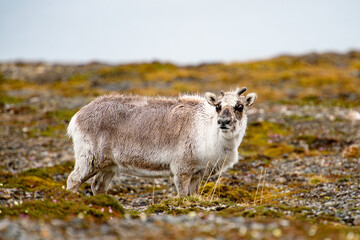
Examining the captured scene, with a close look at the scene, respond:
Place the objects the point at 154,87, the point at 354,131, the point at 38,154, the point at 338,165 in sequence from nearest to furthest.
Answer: the point at 338,165 → the point at 38,154 → the point at 354,131 → the point at 154,87

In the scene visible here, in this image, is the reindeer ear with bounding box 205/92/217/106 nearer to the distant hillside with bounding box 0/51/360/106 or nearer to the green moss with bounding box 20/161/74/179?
the green moss with bounding box 20/161/74/179

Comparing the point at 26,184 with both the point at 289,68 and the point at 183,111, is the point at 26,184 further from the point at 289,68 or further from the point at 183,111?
the point at 289,68

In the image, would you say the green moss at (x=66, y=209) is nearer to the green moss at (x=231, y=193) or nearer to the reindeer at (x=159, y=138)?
the reindeer at (x=159, y=138)

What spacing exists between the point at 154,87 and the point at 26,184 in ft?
125

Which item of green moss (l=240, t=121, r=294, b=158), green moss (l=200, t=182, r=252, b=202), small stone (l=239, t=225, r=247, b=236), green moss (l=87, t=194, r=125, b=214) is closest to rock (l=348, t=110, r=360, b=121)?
green moss (l=240, t=121, r=294, b=158)

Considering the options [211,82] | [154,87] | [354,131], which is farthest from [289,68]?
[354,131]

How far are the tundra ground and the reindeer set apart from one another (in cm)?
111

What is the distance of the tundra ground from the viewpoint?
7.89m

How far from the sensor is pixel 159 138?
49.0ft

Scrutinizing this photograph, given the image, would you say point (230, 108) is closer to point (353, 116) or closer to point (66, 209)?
point (66, 209)

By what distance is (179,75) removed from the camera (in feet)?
209

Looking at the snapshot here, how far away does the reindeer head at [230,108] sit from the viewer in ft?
43.8

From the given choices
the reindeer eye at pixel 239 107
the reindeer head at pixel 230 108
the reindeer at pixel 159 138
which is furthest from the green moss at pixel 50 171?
the reindeer eye at pixel 239 107

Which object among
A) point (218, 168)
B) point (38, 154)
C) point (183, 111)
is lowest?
point (38, 154)
